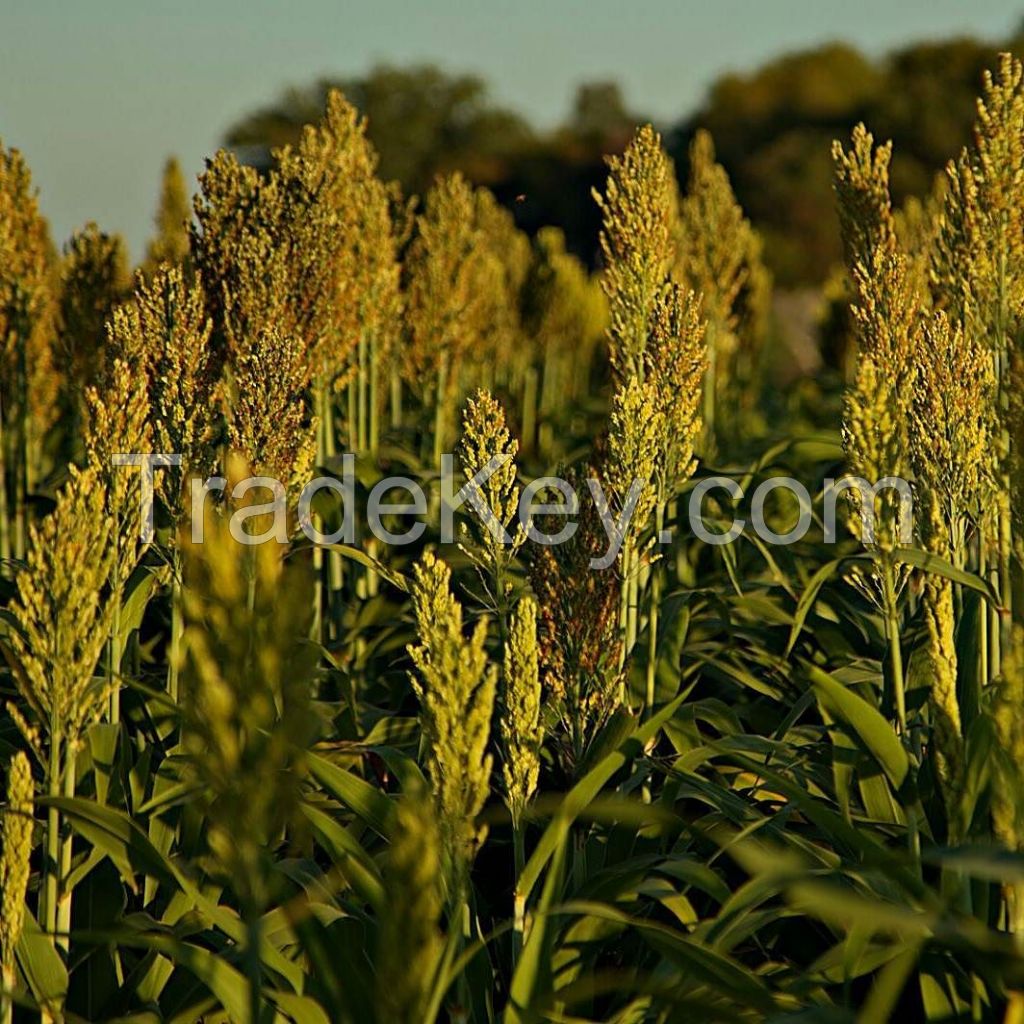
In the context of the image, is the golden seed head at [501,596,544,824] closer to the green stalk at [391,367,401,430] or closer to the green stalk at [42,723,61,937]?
the green stalk at [42,723,61,937]

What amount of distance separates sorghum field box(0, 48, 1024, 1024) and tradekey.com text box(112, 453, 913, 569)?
0.02 m

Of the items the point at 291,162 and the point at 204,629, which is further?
the point at 291,162

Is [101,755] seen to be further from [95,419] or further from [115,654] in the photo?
[95,419]

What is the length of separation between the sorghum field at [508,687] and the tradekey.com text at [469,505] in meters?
0.02

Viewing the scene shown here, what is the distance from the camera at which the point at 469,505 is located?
2877mm

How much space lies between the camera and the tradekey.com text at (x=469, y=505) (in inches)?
99.0

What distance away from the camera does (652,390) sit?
3.03 metres

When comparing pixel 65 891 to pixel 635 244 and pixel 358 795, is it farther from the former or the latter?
pixel 635 244

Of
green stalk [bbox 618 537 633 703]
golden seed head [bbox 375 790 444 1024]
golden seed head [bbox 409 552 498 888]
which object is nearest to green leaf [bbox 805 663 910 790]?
green stalk [bbox 618 537 633 703]

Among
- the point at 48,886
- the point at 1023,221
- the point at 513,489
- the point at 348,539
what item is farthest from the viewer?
the point at 348,539

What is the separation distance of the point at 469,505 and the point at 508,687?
1.85 ft

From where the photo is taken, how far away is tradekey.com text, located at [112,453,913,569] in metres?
2.51

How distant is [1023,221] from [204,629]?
2.55 m

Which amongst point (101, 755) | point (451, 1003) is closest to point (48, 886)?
point (101, 755)
